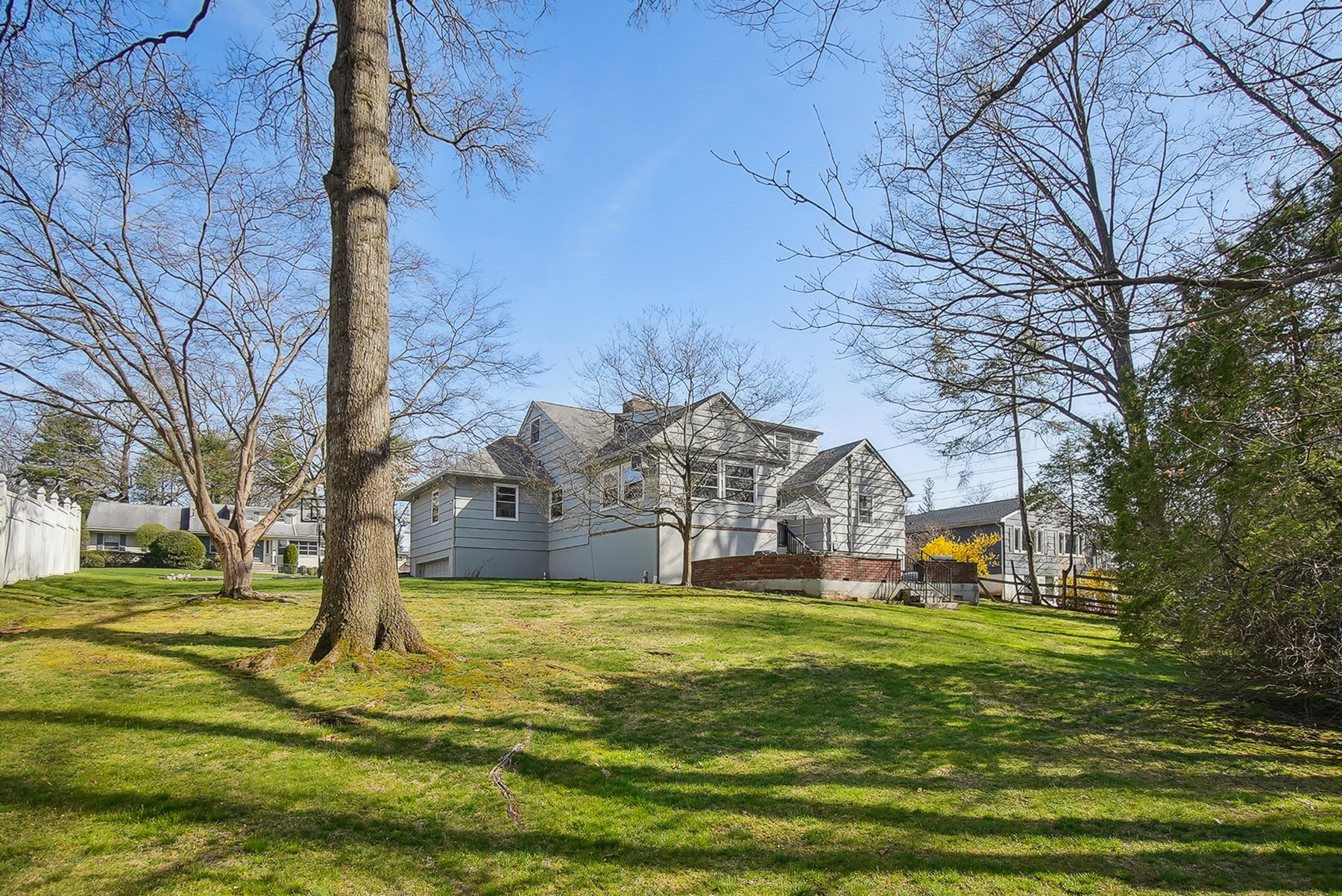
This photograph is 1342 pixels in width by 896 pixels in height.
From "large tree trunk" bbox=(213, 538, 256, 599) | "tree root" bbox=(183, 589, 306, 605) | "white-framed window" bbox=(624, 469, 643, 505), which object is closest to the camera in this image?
"tree root" bbox=(183, 589, 306, 605)

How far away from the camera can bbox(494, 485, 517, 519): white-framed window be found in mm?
25656

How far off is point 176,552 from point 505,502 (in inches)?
717

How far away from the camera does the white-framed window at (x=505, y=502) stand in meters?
25.7

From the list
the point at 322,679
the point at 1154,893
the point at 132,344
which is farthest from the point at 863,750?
the point at 132,344

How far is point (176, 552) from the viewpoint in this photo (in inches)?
1326

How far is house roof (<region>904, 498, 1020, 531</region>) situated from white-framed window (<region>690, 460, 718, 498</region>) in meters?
23.3

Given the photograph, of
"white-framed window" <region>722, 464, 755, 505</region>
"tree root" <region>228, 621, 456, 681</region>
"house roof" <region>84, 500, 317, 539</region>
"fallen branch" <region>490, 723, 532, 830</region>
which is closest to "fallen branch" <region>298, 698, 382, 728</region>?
"tree root" <region>228, 621, 456, 681</region>

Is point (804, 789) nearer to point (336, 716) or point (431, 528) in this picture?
point (336, 716)

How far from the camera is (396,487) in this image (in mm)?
25062

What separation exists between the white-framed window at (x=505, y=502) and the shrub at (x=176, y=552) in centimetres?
1744

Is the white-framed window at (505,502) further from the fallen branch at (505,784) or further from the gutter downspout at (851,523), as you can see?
the fallen branch at (505,784)

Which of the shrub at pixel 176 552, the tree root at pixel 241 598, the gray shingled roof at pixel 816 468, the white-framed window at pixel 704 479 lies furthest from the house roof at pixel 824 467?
the shrub at pixel 176 552

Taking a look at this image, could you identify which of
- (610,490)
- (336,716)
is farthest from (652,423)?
(336,716)

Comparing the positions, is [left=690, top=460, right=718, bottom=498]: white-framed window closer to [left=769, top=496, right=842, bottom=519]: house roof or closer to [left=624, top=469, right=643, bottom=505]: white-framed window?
[left=624, top=469, right=643, bottom=505]: white-framed window
